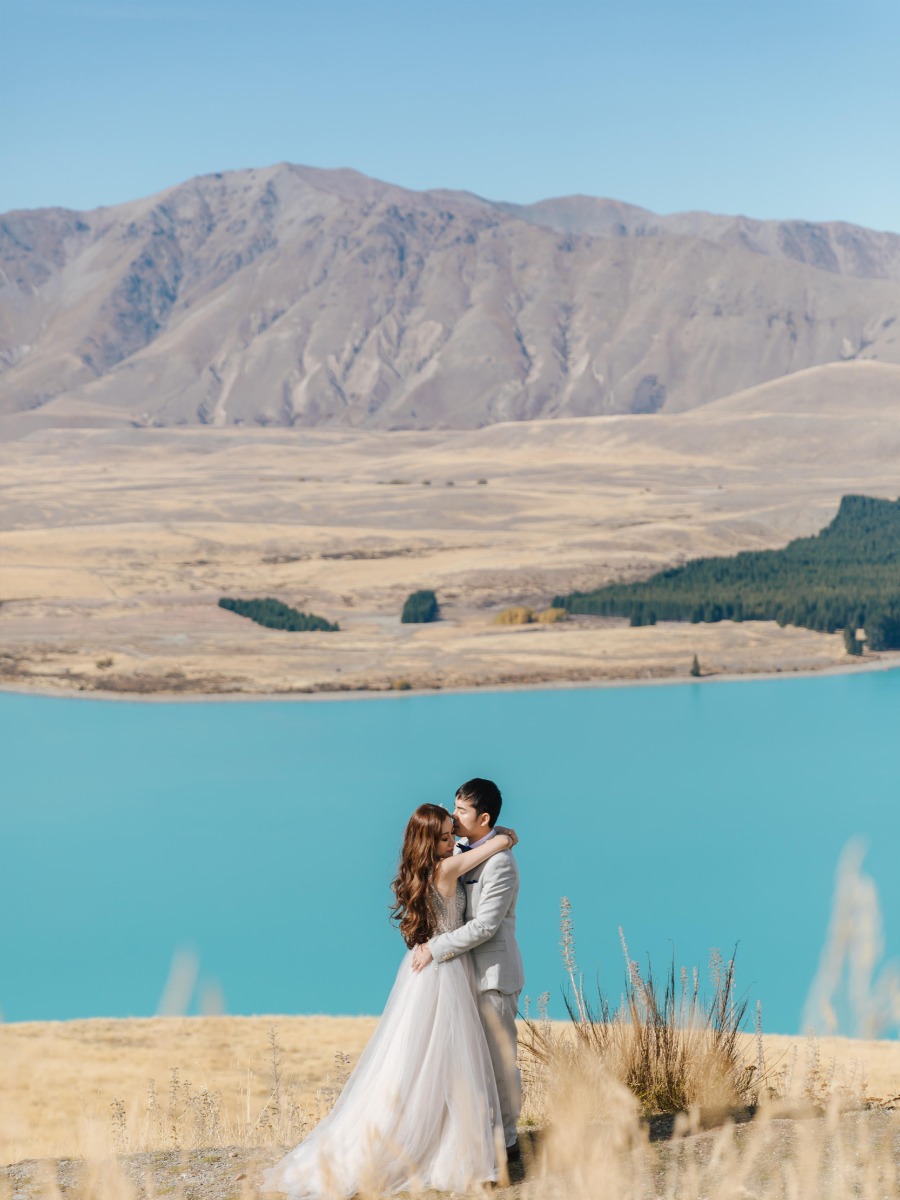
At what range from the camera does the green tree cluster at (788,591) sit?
6406 cm

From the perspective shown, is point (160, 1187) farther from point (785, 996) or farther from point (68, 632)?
point (68, 632)

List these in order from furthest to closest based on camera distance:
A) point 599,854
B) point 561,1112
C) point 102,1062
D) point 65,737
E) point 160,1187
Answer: point 65,737 < point 599,854 < point 102,1062 < point 160,1187 < point 561,1112

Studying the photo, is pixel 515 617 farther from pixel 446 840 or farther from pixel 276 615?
pixel 446 840

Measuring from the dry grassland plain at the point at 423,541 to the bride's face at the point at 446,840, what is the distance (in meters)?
49.1

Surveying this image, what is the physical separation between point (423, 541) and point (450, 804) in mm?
69697

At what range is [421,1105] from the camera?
6094 millimetres

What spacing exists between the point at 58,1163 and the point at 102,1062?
12.6 metres

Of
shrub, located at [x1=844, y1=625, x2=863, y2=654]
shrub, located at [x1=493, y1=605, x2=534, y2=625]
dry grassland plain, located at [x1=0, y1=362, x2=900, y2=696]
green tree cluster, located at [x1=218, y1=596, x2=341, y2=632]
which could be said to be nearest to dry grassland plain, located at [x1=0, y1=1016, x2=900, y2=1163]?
dry grassland plain, located at [x1=0, y1=362, x2=900, y2=696]

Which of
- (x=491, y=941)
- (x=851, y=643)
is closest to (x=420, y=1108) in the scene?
(x=491, y=941)

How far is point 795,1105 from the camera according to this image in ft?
19.7

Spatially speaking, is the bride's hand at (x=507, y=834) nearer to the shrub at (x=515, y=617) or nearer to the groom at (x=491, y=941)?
the groom at (x=491, y=941)

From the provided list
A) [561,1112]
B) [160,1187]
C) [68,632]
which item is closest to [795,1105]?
[561,1112]

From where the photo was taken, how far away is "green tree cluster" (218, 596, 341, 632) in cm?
6581

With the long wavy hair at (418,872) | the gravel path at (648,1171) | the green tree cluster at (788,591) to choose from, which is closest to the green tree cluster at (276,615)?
the green tree cluster at (788,591)
